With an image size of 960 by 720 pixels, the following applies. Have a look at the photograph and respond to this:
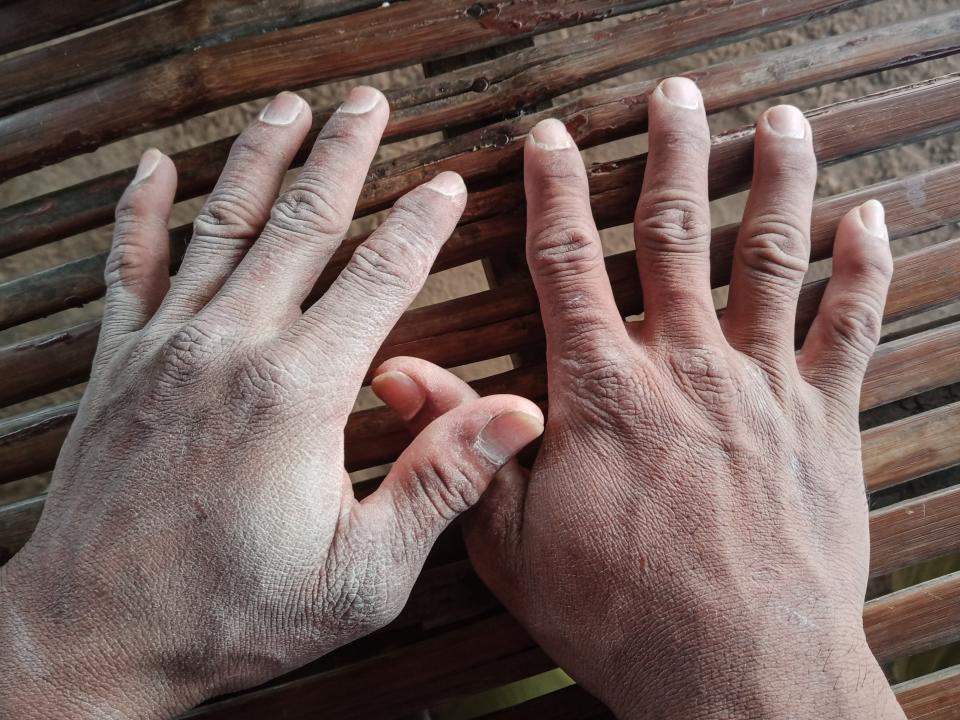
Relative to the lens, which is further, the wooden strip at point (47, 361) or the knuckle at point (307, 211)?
the wooden strip at point (47, 361)

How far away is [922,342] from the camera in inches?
40.1

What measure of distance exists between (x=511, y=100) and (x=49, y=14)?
24.3 inches

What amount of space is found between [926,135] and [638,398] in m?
0.58

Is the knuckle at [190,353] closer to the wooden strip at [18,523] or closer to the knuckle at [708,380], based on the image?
the wooden strip at [18,523]

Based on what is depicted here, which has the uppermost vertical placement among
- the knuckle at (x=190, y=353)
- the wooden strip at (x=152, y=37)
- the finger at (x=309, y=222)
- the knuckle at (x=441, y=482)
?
the wooden strip at (x=152, y=37)

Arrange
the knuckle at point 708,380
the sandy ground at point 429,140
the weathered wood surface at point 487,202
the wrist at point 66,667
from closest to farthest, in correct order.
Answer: the wrist at point 66,667, the knuckle at point 708,380, the weathered wood surface at point 487,202, the sandy ground at point 429,140

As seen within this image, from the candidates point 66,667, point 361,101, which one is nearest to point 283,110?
point 361,101

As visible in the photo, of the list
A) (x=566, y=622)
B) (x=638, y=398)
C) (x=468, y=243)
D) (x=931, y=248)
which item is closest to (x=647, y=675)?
(x=566, y=622)

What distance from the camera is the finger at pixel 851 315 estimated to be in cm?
92

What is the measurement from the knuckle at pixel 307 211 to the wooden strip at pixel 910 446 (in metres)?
0.77

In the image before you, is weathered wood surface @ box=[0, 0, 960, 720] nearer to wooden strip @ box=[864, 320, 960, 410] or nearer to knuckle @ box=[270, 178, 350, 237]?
wooden strip @ box=[864, 320, 960, 410]

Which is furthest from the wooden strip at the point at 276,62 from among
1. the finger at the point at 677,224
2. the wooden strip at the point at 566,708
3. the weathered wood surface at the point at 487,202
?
the wooden strip at the point at 566,708

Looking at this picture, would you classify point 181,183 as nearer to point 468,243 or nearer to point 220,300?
point 220,300

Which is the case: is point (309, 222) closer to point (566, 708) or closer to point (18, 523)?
point (18, 523)
